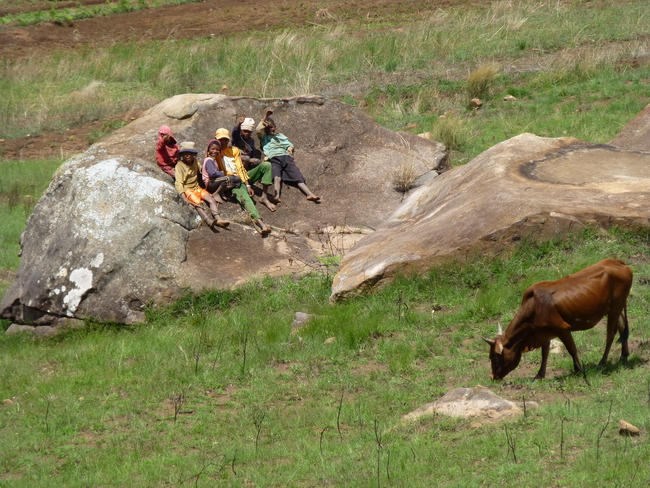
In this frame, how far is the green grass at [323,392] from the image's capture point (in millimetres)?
5480

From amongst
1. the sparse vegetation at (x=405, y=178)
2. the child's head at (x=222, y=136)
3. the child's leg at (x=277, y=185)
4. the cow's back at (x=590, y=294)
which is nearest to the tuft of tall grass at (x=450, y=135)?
the sparse vegetation at (x=405, y=178)

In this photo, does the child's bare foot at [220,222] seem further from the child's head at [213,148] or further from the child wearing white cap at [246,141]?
the child wearing white cap at [246,141]

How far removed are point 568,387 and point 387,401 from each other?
59.7 inches

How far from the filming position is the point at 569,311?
6.34 meters

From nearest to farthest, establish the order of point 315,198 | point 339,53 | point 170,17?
point 315,198, point 339,53, point 170,17

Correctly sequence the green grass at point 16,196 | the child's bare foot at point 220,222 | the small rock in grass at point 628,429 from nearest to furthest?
the small rock in grass at point 628,429
the child's bare foot at point 220,222
the green grass at point 16,196

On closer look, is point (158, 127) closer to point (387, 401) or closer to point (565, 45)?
point (387, 401)

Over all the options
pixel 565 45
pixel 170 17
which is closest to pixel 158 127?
pixel 565 45

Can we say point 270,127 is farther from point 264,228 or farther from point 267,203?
point 264,228

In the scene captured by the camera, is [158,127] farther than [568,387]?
Yes

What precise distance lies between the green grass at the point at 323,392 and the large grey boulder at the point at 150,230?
1.43ft

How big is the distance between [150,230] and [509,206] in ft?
15.0

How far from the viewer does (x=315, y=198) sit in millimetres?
12617

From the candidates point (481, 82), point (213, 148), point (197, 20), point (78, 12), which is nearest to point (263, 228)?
point (213, 148)
